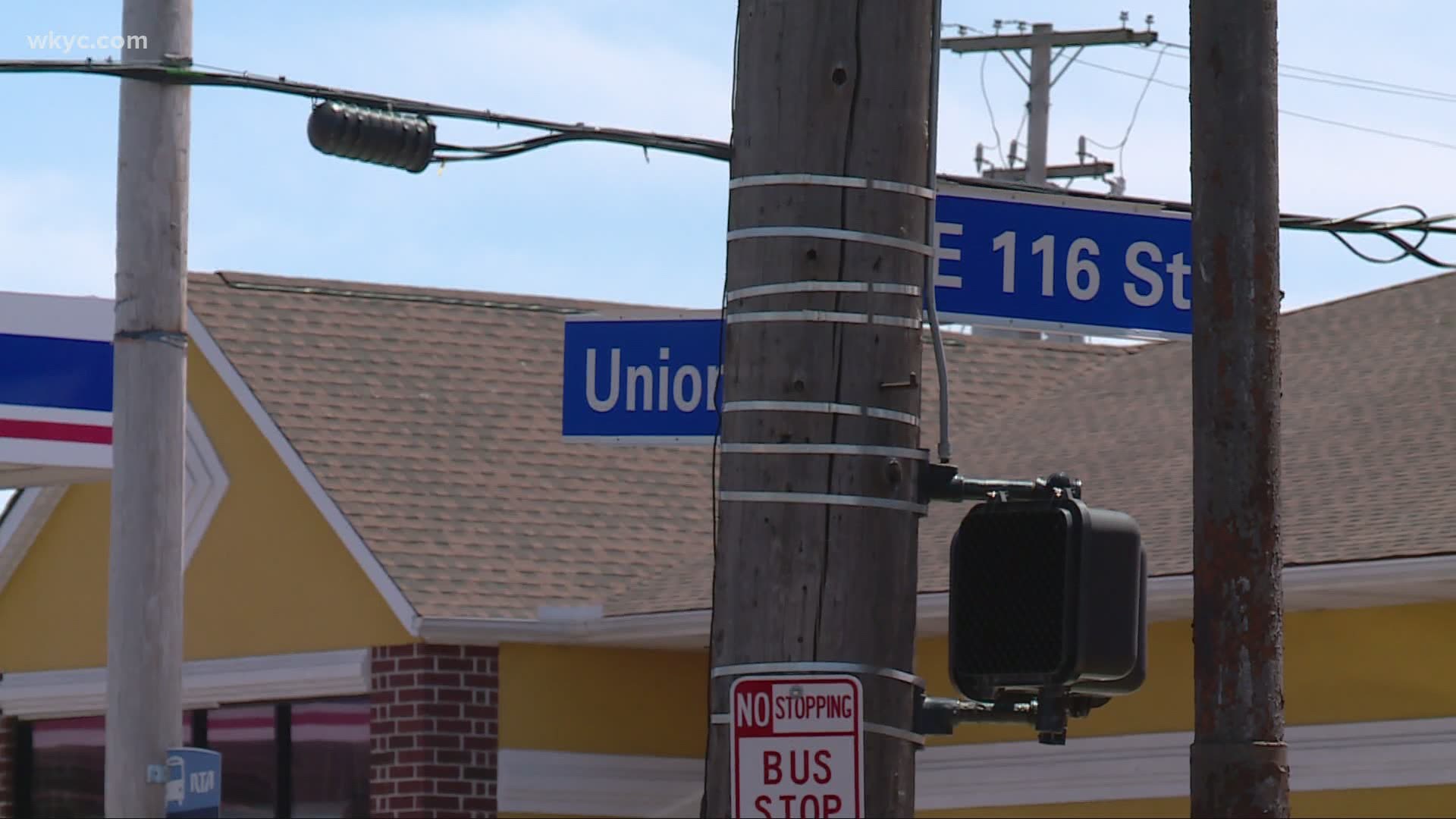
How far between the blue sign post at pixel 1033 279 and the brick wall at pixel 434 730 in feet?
21.7

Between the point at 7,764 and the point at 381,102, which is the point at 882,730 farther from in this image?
the point at 7,764

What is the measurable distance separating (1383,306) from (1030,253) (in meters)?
9.51

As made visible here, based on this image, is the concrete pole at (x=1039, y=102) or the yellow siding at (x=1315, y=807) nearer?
the yellow siding at (x=1315, y=807)

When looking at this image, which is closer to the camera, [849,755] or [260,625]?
[849,755]

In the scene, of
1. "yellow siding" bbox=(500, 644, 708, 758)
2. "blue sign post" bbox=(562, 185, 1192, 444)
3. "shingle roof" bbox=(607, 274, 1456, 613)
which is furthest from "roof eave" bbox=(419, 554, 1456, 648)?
"blue sign post" bbox=(562, 185, 1192, 444)

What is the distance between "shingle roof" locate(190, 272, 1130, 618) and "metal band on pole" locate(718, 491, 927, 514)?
1017cm

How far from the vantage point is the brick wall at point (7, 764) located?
725 inches

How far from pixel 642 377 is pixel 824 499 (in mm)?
4235

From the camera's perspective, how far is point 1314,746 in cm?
1399

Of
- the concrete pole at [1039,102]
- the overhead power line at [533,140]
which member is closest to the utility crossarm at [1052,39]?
the concrete pole at [1039,102]

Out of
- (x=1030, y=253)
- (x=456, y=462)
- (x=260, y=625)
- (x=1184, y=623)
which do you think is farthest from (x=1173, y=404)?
(x=1030, y=253)

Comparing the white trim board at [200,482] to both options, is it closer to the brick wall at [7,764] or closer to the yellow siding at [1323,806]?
the brick wall at [7,764]

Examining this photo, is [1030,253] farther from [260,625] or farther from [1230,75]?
[260,625]

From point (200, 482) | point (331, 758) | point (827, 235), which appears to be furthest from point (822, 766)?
point (200, 482)
